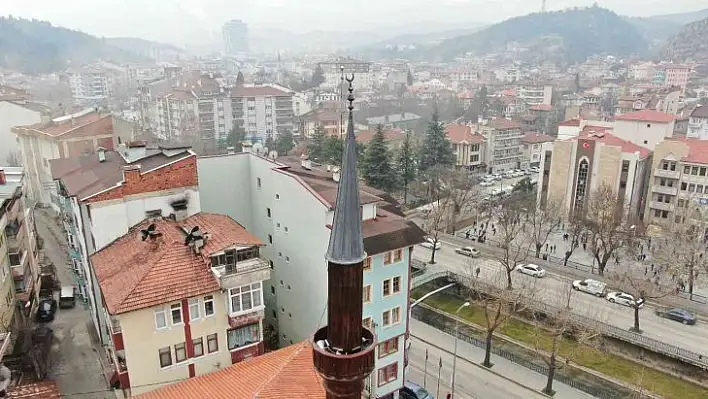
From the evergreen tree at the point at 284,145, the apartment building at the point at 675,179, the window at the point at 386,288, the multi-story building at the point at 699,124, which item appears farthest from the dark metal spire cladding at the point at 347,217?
the multi-story building at the point at 699,124

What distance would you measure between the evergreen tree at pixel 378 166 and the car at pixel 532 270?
1805cm

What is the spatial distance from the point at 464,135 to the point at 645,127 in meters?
23.8

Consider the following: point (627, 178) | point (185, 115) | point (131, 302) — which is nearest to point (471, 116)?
point (185, 115)

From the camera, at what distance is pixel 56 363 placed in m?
24.0

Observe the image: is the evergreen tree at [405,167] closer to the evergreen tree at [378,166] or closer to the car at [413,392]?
the evergreen tree at [378,166]

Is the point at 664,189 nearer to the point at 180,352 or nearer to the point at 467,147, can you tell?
the point at 467,147

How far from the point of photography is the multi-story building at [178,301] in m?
16.9

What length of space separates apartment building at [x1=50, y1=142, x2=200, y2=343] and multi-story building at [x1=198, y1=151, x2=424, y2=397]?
304cm

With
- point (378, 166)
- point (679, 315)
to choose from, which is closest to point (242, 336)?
point (679, 315)

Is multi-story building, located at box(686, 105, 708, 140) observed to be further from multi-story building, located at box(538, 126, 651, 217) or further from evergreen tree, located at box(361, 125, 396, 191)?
evergreen tree, located at box(361, 125, 396, 191)

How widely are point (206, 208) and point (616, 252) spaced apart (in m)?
30.9

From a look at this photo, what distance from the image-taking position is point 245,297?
18734 millimetres

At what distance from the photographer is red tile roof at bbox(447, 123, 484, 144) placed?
7031 centimetres

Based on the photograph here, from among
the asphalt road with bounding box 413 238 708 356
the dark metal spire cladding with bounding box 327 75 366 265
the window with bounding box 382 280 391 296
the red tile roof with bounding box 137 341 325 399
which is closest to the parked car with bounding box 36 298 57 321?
the red tile roof with bounding box 137 341 325 399
